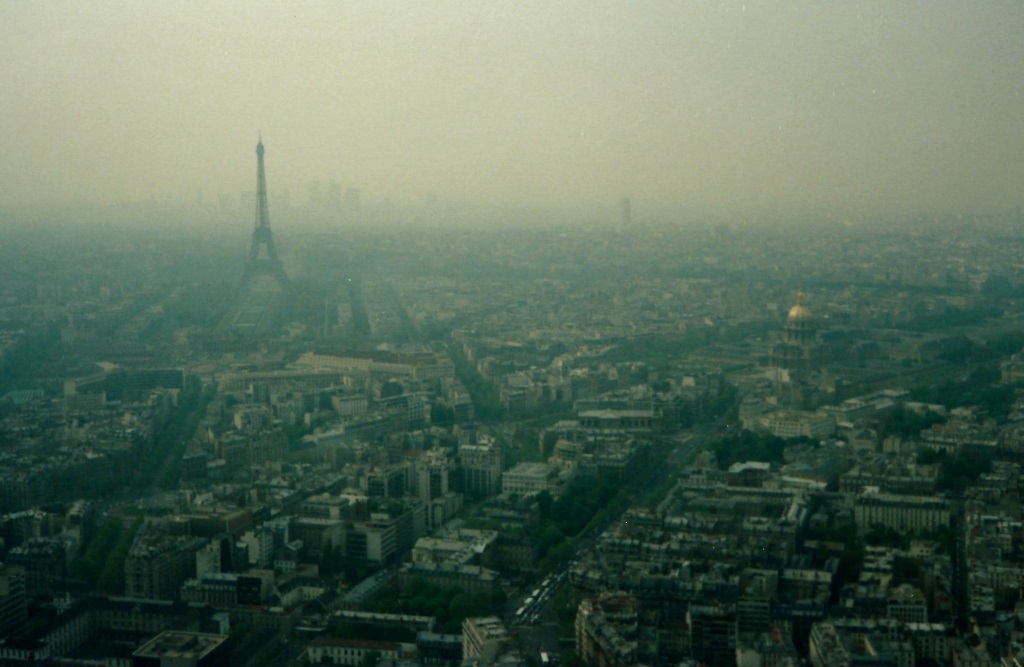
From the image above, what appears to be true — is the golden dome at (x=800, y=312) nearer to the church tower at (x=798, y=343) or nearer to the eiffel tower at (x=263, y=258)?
the church tower at (x=798, y=343)

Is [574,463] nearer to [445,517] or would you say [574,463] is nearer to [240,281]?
[445,517]

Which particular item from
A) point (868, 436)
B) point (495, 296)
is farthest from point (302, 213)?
point (868, 436)

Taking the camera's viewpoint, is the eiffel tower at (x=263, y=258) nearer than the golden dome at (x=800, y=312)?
Yes

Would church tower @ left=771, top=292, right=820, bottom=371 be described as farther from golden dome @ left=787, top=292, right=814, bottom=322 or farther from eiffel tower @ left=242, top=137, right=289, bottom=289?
eiffel tower @ left=242, top=137, right=289, bottom=289

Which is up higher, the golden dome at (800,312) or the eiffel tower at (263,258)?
the eiffel tower at (263,258)

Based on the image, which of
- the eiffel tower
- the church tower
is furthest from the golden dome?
the eiffel tower

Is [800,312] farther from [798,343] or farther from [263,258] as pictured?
[263,258]

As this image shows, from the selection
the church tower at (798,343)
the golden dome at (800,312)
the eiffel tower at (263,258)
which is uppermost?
the eiffel tower at (263,258)

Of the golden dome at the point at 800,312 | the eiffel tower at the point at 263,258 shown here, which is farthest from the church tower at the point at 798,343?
the eiffel tower at the point at 263,258
